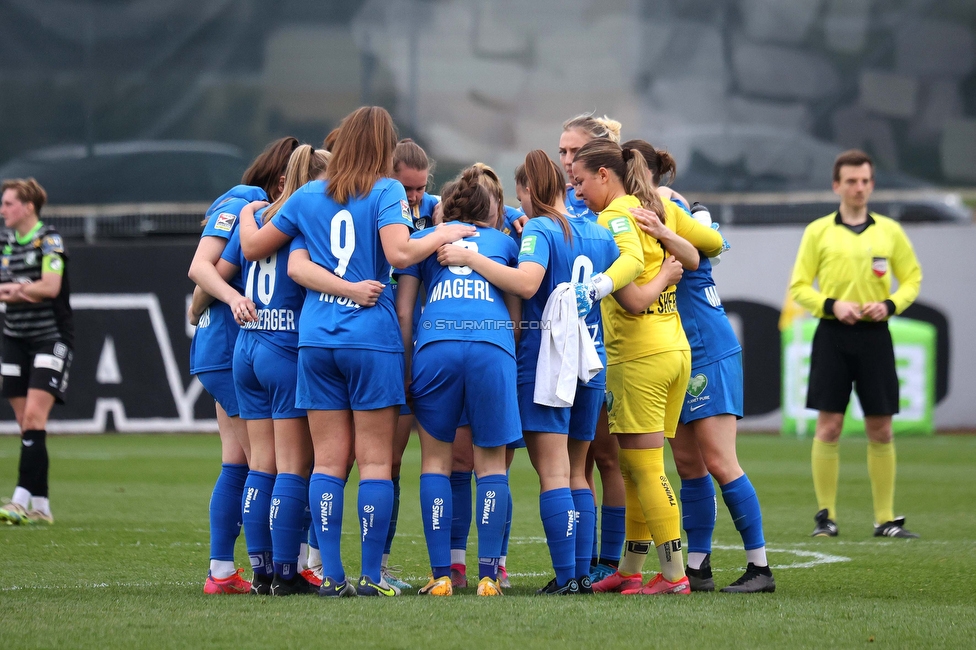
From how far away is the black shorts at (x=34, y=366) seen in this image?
760 cm

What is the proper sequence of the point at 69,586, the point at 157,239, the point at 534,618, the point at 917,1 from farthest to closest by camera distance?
the point at 917,1
the point at 157,239
the point at 69,586
the point at 534,618

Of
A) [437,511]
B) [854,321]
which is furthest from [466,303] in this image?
[854,321]

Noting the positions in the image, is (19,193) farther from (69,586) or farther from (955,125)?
(955,125)

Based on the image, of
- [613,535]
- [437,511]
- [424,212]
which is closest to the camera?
[437,511]

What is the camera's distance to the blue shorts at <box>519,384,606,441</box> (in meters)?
4.81

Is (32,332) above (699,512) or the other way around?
above

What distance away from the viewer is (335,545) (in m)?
4.70

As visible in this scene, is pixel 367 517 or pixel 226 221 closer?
pixel 367 517

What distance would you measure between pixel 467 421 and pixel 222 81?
12459 mm

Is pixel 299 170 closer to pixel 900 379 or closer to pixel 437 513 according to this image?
pixel 437 513

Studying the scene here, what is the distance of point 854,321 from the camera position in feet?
24.2

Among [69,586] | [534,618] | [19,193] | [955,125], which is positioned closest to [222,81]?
[19,193]

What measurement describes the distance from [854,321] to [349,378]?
3.92 metres

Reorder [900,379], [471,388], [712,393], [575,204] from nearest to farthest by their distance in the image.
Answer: [471,388] < [712,393] < [575,204] < [900,379]
